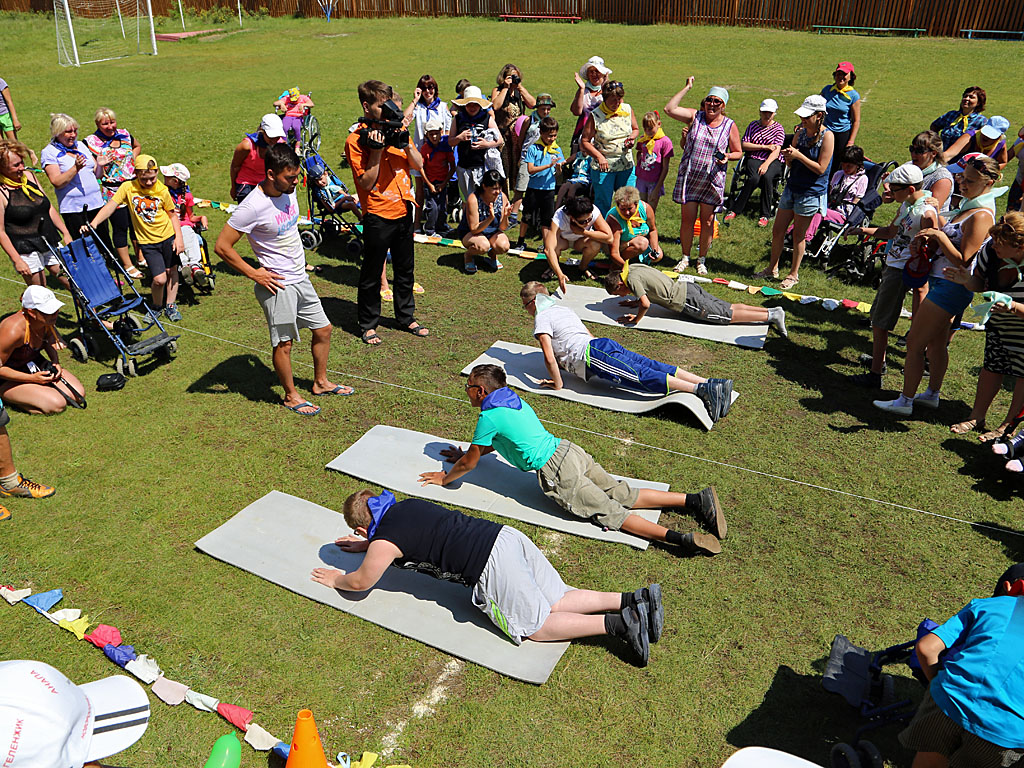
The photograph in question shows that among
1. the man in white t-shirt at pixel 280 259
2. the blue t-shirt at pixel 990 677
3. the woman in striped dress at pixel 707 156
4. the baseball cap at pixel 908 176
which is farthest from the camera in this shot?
the woman in striped dress at pixel 707 156

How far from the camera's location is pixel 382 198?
7.48 meters

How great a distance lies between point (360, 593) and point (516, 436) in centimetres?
144

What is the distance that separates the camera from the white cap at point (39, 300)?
5852 mm

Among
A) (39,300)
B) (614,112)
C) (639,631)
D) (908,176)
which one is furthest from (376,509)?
(614,112)

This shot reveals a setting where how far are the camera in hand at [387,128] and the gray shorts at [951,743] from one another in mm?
6153

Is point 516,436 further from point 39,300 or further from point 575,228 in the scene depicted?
point 575,228

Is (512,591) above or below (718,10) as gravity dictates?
below

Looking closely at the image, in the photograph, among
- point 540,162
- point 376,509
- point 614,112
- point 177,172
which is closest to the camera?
point 376,509

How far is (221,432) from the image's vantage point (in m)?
6.37

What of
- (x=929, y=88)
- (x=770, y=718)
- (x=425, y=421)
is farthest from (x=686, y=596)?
(x=929, y=88)

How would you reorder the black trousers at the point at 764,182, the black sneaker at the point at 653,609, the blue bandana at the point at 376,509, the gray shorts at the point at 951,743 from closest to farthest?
Result: the gray shorts at the point at 951,743 < the black sneaker at the point at 653,609 < the blue bandana at the point at 376,509 < the black trousers at the point at 764,182

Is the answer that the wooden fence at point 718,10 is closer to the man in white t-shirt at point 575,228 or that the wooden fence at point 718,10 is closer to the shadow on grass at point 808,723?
the man in white t-shirt at point 575,228

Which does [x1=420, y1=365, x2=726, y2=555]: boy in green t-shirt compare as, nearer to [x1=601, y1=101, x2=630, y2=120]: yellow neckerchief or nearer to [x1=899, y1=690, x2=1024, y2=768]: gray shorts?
[x1=899, y1=690, x2=1024, y2=768]: gray shorts

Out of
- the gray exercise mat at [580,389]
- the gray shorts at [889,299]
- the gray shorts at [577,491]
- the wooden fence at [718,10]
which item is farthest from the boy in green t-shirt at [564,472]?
the wooden fence at [718,10]
